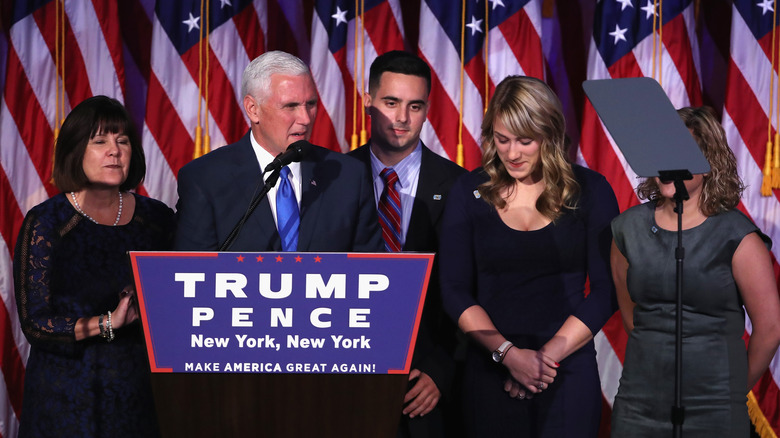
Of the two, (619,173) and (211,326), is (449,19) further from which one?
(211,326)

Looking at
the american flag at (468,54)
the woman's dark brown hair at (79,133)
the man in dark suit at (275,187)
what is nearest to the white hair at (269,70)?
the man in dark suit at (275,187)

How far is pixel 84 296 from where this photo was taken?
8.32 ft

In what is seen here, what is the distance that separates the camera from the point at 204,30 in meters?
3.82

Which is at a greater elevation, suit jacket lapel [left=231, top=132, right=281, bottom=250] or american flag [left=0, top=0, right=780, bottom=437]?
american flag [left=0, top=0, right=780, bottom=437]

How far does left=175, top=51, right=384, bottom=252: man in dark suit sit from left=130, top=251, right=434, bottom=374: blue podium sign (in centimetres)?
54

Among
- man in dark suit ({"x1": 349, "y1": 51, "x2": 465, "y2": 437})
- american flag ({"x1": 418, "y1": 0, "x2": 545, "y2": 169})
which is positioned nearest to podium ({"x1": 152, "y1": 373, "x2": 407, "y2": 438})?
man in dark suit ({"x1": 349, "y1": 51, "x2": 465, "y2": 437})

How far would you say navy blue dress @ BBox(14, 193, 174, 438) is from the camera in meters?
2.49

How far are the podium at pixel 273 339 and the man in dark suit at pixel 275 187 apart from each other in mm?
542

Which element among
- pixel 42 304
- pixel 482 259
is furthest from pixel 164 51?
pixel 482 259

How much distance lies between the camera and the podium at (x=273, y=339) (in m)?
1.62

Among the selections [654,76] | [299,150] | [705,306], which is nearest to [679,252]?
[705,306]

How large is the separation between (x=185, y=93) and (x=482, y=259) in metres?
2.04

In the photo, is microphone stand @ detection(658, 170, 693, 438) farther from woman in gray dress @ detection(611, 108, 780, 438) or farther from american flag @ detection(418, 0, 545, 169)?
american flag @ detection(418, 0, 545, 169)

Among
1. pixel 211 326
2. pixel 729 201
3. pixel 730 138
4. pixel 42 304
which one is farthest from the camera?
pixel 730 138
